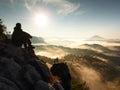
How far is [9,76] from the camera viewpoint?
42500 millimetres

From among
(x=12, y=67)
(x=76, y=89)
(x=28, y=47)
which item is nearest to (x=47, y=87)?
(x=12, y=67)

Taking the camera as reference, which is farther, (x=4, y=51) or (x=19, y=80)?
(x=4, y=51)

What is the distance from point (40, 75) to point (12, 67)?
7.65 meters

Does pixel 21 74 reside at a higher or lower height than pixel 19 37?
lower

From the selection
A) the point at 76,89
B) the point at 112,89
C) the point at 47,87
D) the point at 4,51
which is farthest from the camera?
the point at 112,89

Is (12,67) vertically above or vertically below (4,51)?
below

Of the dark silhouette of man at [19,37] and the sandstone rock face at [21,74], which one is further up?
the dark silhouette of man at [19,37]

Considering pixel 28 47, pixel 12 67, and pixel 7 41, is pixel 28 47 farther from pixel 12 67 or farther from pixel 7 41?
pixel 12 67

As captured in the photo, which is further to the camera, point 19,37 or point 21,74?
point 19,37

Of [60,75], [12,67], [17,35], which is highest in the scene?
Answer: [17,35]

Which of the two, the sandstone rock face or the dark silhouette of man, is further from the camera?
the dark silhouette of man

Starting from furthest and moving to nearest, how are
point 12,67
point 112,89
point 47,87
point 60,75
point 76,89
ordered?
point 112,89, point 76,89, point 60,75, point 12,67, point 47,87

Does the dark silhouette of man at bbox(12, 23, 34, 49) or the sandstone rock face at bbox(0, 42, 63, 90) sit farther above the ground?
the dark silhouette of man at bbox(12, 23, 34, 49)

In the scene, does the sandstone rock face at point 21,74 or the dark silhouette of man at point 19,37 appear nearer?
the sandstone rock face at point 21,74
